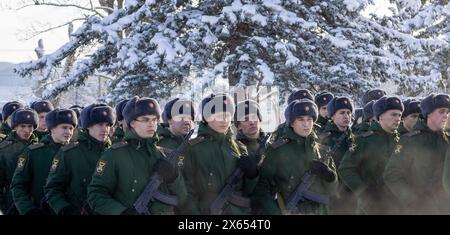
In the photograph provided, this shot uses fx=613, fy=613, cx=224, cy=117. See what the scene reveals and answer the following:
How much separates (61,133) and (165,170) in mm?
2251

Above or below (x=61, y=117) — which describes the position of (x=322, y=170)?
below

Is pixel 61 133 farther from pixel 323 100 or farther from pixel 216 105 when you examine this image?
pixel 323 100

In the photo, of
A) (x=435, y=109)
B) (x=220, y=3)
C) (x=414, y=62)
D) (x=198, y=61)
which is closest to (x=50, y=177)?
(x=435, y=109)

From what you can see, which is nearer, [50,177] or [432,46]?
[50,177]

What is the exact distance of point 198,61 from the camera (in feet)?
54.1

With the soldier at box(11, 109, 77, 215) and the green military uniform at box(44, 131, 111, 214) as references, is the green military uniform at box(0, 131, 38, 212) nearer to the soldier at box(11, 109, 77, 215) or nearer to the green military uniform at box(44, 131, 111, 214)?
the soldier at box(11, 109, 77, 215)

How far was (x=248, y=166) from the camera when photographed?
18.7 ft

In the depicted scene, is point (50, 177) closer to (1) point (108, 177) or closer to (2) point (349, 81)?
(1) point (108, 177)

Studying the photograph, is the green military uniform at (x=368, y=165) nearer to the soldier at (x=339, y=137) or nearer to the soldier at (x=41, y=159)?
the soldier at (x=339, y=137)

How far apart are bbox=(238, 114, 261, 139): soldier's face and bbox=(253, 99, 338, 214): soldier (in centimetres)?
79

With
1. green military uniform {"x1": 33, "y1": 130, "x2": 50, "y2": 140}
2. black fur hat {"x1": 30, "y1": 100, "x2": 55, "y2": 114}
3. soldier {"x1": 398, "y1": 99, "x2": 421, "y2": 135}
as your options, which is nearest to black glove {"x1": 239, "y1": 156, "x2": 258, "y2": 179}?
soldier {"x1": 398, "y1": 99, "x2": 421, "y2": 135}

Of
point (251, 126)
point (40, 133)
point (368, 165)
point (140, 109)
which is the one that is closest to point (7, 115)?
point (40, 133)
